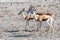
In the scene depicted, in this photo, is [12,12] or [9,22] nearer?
[9,22]

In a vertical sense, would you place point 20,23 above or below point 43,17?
below

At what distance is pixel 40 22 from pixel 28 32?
380 millimetres

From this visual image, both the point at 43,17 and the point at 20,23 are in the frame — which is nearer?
the point at 43,17

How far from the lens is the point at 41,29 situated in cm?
460

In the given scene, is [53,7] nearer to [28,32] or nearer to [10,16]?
[10,16]

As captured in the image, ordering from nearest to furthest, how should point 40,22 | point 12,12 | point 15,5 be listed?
point 40,22 < point 12,12 < point 15,5

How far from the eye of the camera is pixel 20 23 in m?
4.95

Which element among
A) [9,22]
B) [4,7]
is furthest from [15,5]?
[9,22]

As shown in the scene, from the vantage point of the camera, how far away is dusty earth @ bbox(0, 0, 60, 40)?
4371 millimetres

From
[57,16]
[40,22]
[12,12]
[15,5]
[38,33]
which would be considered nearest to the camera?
[38,33]

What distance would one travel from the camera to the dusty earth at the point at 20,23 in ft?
14.3

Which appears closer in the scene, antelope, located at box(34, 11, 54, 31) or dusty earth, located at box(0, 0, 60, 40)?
dusty earth, located at box(0, 0, 60, 40)

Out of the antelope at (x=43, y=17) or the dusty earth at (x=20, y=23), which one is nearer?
the dusty earth at (x=20, y=23)

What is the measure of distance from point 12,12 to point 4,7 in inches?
16.0
